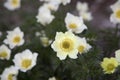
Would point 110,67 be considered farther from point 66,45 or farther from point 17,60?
point 17,60

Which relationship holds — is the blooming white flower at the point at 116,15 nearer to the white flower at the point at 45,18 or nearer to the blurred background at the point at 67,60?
the blurred background at the point at 67,60

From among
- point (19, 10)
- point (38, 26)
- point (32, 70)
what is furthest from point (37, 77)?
point (19, 10)

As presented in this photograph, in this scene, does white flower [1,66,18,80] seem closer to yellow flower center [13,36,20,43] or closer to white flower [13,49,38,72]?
white flower [13,49,38,72]

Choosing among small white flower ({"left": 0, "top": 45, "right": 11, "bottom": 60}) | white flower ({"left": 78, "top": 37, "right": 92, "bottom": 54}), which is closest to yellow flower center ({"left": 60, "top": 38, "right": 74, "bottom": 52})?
white flower ({"left": 78, "top": 37, "right": 92, "bottom": 54})

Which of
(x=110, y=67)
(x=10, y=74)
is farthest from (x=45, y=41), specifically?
(x=110, y=67)

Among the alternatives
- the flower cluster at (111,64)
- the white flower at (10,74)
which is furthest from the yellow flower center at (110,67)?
the white flower at (10,74)
